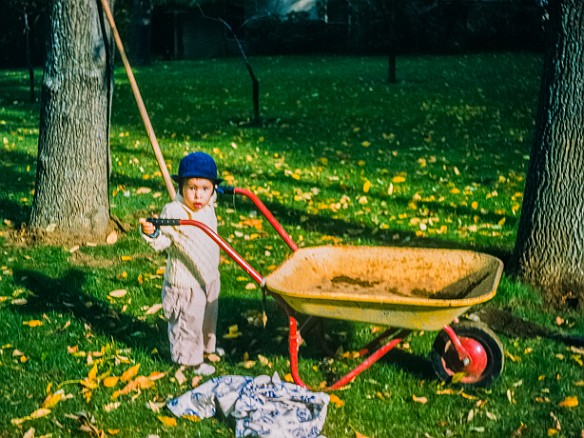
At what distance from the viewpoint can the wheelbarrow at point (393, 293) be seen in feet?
12.2

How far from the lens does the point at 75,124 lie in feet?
21.3

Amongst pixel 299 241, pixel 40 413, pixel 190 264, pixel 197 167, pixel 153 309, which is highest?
pixel 197 167

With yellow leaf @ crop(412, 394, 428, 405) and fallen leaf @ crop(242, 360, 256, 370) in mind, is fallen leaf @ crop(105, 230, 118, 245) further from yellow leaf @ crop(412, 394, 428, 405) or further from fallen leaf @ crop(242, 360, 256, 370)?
yellow leaf @ crop(412, 394, 428, 405)

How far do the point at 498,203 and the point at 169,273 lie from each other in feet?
15.0

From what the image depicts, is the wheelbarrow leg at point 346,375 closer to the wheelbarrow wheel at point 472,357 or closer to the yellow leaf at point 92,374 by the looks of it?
the wheelbarrow wheel at point 472,357

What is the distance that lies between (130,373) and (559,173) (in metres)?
3.08

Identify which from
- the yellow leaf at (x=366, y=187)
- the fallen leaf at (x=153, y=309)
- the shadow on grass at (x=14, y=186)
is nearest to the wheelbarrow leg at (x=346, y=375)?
the fallen leaf at (x=153, y=309)

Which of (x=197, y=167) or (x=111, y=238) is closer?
(x=197, y=167)

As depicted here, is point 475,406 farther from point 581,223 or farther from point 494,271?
point 581,223

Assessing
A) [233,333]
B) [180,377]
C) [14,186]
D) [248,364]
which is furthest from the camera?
[14,186]

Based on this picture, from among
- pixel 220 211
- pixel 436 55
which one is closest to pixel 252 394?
pixel 220 211

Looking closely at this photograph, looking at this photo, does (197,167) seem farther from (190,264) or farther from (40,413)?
(40,413)

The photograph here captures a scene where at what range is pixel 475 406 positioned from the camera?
13.3 feet

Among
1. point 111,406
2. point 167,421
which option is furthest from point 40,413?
point 167,421
